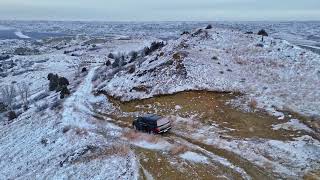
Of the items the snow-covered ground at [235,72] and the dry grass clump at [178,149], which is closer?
the dry grass clump at [178,149]

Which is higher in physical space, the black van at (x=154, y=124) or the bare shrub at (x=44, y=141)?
the black van at (x=154, y=124)

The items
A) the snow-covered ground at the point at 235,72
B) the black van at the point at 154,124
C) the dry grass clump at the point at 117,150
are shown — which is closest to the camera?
the dry grass clump at the point at 117,150

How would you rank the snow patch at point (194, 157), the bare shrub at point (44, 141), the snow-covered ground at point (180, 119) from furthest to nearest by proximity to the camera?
1. the bare shrub at point (44, 141)
2. the snow-covered ground at point (180, 119)
3. the snow patch at point (194, 157)

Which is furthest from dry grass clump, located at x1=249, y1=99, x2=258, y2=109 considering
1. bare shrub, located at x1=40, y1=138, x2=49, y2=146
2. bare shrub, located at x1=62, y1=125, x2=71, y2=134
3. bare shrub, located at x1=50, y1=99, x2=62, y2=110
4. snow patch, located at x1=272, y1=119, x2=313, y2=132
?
bare shrub, located at x1=50, y1=99, x2=62, y2=110

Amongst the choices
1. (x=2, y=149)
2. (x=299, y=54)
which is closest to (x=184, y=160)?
(x=2, y=149)

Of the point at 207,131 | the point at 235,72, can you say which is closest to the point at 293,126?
the point at 207,131

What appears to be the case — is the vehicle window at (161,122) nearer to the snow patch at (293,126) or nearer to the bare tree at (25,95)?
the snow patch at (293,126)

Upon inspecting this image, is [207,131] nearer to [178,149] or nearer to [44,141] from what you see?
[178,149]

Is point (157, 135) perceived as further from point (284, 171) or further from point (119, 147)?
point (284, 171)

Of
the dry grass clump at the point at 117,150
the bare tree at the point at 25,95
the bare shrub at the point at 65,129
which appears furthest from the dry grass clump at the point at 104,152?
the bare tree at the point at 25,95

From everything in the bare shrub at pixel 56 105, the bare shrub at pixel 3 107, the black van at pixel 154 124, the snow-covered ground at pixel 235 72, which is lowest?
the bare shrub at pixel 3 107
